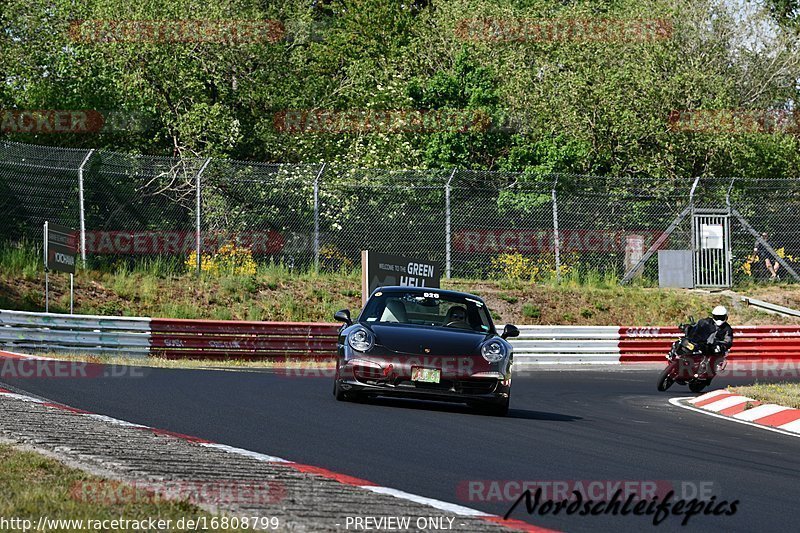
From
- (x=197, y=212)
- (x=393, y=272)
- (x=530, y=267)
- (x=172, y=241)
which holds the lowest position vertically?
(x=393, y=272)

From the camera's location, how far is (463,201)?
2791 cm

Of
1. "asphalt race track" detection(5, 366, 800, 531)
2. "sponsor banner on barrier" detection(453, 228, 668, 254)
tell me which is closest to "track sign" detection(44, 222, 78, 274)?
"asphalt race track" detection(5, 366, 800, 531)

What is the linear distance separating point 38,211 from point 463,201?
8.96 m

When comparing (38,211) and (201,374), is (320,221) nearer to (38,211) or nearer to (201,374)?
(38,211)

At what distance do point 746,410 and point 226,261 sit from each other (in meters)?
14.8

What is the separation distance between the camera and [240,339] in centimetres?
2359

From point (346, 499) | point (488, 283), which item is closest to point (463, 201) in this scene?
point (488, 283)

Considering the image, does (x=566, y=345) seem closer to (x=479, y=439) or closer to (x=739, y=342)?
(x=739, y=342)

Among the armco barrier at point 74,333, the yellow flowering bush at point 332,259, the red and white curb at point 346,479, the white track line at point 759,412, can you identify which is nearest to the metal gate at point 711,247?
the yellow flowering bush at point 332,259

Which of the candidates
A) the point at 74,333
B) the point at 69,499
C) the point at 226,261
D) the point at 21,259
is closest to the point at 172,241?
the point at 226,261

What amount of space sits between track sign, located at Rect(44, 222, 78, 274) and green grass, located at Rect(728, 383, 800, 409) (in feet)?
39.1

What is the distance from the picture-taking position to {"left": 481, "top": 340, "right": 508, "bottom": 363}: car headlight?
12.8m

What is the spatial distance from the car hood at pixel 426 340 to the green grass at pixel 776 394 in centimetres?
441

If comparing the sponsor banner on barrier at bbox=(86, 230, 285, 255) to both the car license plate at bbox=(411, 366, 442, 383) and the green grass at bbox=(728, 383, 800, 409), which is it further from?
the car license plate at bbox=(411, 366, 442, 383)
